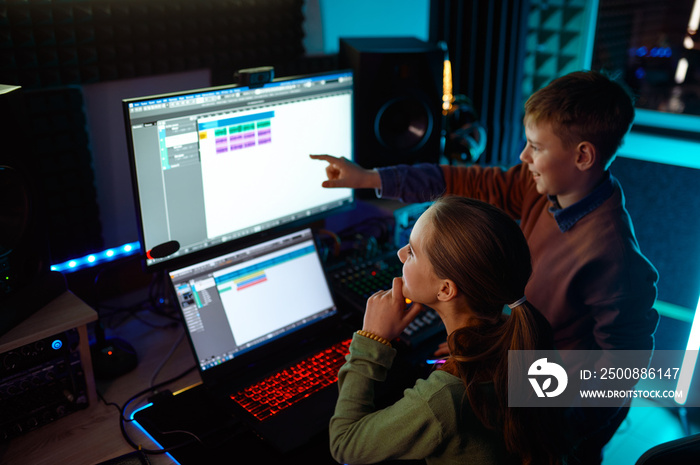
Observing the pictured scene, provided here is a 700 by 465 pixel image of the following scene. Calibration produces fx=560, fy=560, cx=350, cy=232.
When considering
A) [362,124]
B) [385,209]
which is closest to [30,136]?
[362,124]

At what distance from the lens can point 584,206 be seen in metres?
1.20

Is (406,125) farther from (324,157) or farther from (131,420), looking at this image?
(131,420)

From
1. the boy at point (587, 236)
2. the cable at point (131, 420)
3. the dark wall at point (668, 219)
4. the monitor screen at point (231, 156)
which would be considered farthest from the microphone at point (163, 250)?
the dark wall at point (668, 219)

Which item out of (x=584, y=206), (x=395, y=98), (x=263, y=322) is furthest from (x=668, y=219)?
(x=263, y=322)

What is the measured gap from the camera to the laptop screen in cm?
113

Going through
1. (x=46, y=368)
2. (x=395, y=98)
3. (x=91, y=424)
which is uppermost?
(x=395, y=98)

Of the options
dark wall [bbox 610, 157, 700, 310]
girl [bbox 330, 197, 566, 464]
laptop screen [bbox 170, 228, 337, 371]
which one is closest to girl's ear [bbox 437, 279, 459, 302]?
girl [bbox 330, 197, 566, 464]

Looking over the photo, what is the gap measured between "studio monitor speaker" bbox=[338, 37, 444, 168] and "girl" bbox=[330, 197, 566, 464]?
0.64m

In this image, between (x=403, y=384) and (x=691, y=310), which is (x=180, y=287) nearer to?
(x=403, y=384)

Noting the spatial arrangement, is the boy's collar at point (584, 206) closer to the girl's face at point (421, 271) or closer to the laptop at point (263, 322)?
the girl's face at point (421, 271)

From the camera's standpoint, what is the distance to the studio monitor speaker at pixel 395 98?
1.50 meters

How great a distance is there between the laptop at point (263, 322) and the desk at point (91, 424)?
0.32 feet

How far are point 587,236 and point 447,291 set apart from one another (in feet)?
1.48

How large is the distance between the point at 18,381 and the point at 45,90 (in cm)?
61
